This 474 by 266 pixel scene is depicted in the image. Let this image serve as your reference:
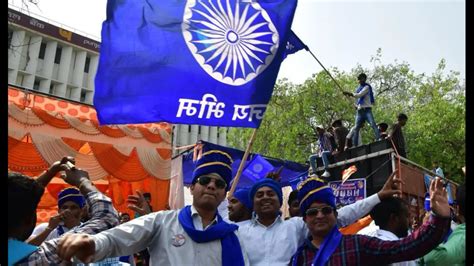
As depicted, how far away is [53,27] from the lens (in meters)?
31.0

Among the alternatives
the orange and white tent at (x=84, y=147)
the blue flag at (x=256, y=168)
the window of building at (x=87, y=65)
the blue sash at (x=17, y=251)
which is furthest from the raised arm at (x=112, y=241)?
the window of building at (x=87, y=65)

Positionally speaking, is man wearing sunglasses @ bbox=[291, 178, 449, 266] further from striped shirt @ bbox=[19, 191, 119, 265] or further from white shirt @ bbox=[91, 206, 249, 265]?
striped shirt @ bbox=[19, 191, 119, 265]

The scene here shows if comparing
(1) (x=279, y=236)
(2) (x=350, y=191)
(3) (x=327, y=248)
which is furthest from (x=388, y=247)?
(2) (x=350, y=191)

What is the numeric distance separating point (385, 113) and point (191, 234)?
60.8 ft

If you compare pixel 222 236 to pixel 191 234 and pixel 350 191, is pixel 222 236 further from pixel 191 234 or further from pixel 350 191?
pixel 350 191

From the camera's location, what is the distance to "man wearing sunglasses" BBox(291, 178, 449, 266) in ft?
6.86

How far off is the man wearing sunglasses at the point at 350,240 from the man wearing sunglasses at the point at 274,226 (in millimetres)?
341

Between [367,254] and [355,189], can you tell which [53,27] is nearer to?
[355,189]

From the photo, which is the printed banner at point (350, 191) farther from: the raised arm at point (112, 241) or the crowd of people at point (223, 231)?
the raised arm at point (112, 241)

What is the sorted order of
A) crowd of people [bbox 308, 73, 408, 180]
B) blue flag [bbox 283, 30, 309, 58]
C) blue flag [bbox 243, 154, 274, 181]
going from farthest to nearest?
1. crowd of people [bbox 308, 73, 408, 180]
2. blue flag [bbox 243, 154, 274, 181]
3. blue flag [bbox 283, 30, 309, 58]

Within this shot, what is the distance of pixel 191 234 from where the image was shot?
245cm

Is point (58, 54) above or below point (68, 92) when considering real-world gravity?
above

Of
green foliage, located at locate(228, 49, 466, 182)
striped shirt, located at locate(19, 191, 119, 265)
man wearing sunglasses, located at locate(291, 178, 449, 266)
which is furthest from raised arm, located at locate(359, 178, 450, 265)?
green foliage, located at locate(228, 49, 466, 182)

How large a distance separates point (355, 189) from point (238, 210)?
5294 mm
